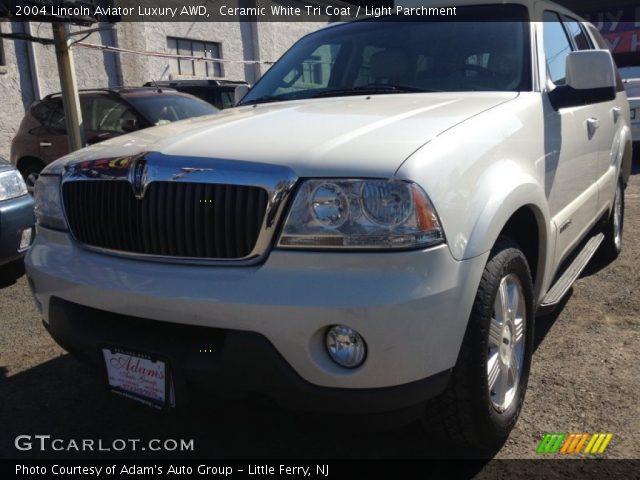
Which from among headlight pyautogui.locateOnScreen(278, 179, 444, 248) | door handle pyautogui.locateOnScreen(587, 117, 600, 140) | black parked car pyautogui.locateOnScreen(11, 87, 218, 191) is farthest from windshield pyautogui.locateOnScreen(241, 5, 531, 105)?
black parked car pyautogui.locateOnScreen(11, 87, 218, 191)

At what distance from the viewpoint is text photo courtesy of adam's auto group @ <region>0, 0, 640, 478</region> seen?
1780 mm

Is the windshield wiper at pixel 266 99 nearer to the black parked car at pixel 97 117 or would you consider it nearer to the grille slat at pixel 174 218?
the grille slat at pixel 174 218

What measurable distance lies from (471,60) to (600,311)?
1.77 meters

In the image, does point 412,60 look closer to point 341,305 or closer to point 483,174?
point 483,174

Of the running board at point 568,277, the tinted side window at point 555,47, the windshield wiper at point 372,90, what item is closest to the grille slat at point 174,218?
the windshield wiper at point 372,90

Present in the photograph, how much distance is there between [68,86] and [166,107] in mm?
1075

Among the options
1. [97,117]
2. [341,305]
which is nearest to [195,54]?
[97,117]

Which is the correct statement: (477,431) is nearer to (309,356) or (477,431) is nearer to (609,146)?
(309,356)

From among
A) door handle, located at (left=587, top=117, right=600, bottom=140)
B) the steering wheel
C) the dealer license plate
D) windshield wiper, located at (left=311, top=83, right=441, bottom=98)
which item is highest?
the steering wheel

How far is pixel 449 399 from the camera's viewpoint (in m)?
1.98

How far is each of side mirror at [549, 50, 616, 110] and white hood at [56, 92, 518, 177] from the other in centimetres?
37

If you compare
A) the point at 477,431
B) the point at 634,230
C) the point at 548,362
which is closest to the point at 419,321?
the point at 477,431

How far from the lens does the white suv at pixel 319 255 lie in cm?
176

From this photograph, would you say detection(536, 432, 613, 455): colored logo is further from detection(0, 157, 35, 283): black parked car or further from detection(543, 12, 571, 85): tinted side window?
detection(0, 157, 35, 283): black parked car
